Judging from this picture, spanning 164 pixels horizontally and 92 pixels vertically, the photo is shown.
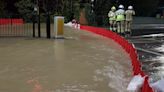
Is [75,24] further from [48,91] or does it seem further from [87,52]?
[48,91]

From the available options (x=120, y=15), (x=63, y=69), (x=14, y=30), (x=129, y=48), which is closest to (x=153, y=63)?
(x=129, y=48)

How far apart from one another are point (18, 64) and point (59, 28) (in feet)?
34.5

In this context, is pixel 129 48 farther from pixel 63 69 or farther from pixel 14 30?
pixel 14 30

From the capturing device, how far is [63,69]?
1414 centimetres

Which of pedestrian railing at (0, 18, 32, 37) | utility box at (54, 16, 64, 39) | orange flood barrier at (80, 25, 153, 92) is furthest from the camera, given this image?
pedestrian railing at (0, 18, 32, 37)

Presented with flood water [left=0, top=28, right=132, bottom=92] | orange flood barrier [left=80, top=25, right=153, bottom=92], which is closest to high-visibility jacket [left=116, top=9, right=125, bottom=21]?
orange flood barrier [left=80, top=25, right=153, bottom=92]

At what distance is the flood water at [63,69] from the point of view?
11.4 metres

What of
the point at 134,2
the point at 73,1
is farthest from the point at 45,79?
the point at 134,2

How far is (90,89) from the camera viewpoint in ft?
36.3

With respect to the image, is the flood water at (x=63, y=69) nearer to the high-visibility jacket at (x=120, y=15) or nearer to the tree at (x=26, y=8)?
the high-visibility jacket at (x=120, y=15)

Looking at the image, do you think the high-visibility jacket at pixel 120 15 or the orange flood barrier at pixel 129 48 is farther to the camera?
the high-visibility jacket at pixel 120 15

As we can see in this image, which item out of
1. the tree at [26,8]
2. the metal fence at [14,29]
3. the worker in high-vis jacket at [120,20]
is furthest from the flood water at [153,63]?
the tree at [26,8]

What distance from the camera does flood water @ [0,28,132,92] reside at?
11430 millimetres

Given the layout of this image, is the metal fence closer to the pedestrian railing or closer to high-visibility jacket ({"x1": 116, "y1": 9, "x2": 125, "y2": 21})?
the pedestrian railing
